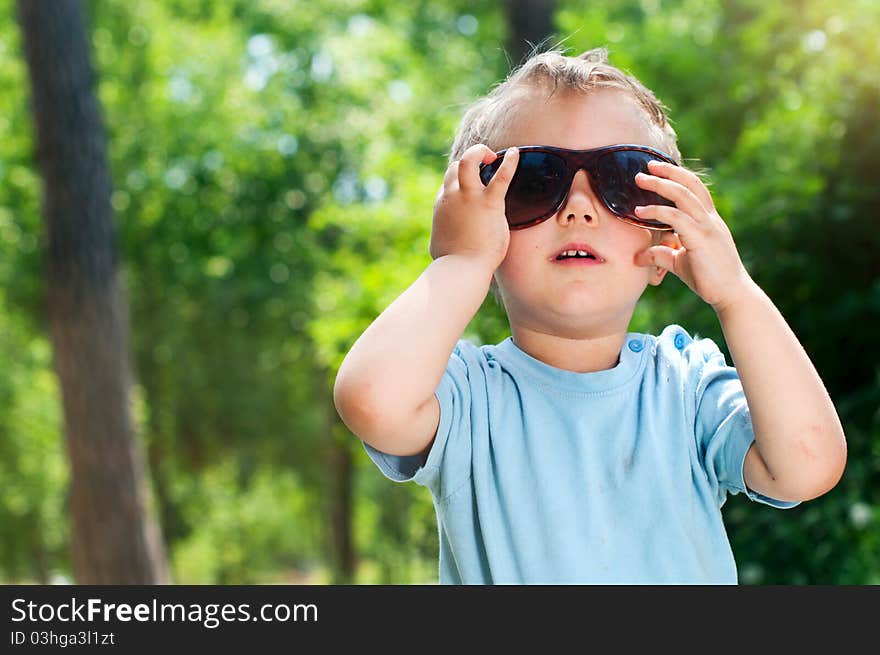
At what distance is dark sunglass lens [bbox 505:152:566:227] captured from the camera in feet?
5.32

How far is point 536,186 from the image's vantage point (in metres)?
1.63

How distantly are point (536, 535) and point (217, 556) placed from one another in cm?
2409

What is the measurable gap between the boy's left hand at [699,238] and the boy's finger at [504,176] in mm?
205

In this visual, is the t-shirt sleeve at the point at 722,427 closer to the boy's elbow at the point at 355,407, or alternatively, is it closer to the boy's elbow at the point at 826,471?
the boy's elbow at the point at 826,471

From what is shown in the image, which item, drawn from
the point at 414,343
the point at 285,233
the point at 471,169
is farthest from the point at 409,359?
the point at 285,233

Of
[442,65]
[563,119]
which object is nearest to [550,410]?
[563,119]

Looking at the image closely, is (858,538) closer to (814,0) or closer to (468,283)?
(814,0)

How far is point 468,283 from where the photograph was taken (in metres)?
1.59

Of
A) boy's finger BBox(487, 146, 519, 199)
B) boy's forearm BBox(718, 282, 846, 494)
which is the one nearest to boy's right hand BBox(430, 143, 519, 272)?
boy's finger BBox(487, 146, 519, 199)

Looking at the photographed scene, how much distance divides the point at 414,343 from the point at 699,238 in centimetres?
50

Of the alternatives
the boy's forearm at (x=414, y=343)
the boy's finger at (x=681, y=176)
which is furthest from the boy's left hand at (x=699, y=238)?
the boy's forearm at (x=414, y=343)

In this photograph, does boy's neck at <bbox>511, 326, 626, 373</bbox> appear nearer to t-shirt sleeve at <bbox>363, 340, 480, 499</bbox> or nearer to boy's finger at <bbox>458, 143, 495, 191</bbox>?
t-shirt sleeve at <bbox>363, 340, 480, 499</bbox>

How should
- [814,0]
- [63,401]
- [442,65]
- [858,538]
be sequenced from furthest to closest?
1. [442,65]
2. [63,401]
3. [814,0]
4. [858,538]

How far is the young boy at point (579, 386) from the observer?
1.55 metres
